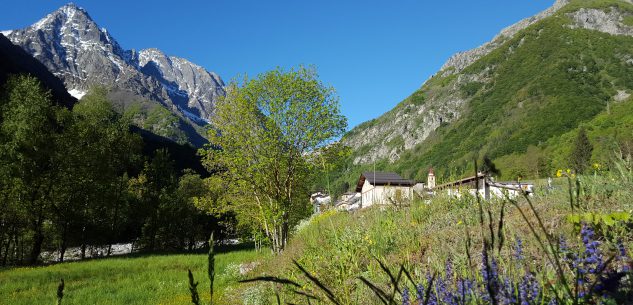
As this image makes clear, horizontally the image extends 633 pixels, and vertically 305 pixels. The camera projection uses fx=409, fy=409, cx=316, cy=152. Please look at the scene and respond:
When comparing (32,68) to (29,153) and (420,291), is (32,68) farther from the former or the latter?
(420,291)

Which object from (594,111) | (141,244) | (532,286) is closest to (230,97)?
(532,286)

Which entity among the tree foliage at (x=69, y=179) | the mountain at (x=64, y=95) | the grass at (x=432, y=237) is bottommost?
the grass at (x=432, y=237)

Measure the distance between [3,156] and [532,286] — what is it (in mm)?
31880

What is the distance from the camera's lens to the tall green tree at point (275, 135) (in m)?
20.5

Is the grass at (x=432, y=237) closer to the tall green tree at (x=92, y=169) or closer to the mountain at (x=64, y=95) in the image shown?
the tall green tree at (x=92, y=169)

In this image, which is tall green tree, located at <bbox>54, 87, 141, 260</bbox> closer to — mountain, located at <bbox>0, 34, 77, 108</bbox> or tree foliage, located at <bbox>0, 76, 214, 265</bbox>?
tree foliage, located at <bbox>0, 76, 214, 265</bbox>

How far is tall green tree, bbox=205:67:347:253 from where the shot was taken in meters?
20.5

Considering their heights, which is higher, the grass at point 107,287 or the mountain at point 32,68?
the mountain at point 32,68

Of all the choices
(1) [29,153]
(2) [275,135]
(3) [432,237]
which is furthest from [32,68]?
(3) [432,237]

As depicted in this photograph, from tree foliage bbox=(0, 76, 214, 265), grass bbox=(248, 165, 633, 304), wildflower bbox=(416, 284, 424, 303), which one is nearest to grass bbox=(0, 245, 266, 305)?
grass bbox=(248, 165, 633, 304)

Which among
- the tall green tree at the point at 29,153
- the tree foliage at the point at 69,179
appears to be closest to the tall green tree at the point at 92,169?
the tree foliage at the point at 69,179

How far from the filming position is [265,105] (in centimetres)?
2147

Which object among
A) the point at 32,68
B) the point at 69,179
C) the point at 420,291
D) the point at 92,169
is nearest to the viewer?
the point at 420,291

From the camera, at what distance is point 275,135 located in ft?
67.1
